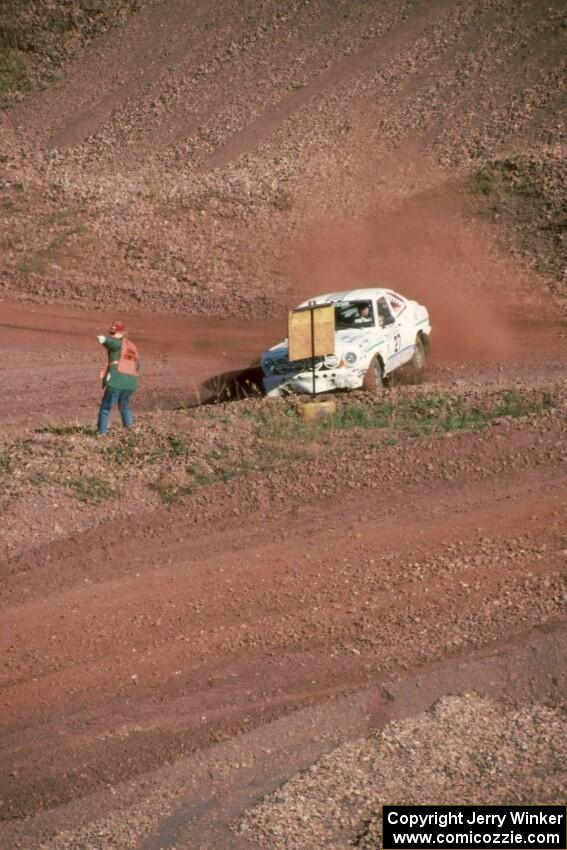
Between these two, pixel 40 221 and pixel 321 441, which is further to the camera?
pixel 40 221

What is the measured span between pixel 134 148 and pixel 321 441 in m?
19.1

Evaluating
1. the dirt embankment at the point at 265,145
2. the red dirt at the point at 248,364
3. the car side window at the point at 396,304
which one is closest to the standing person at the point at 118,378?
the red dirt at the point at 248,364

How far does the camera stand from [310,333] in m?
16.4

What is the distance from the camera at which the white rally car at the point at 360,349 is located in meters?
17.0

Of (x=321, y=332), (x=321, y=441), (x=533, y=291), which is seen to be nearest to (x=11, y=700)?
(x=321, y=441)

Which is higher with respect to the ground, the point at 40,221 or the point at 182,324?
the point at 40,221

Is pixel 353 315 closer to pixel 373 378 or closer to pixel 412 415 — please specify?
pixel 373 378

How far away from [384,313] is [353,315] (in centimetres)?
49

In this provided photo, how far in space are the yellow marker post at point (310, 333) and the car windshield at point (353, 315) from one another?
A: 1.47 metres

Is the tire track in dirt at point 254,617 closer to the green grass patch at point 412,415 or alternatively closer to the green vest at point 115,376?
the green grass patch at point 412,415

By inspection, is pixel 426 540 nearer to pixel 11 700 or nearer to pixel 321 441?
pixel 321 441

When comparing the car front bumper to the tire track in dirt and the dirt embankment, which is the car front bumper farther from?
the dirt embankment

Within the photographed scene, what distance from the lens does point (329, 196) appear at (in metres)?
27.1

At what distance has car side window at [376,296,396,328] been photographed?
18.0m
